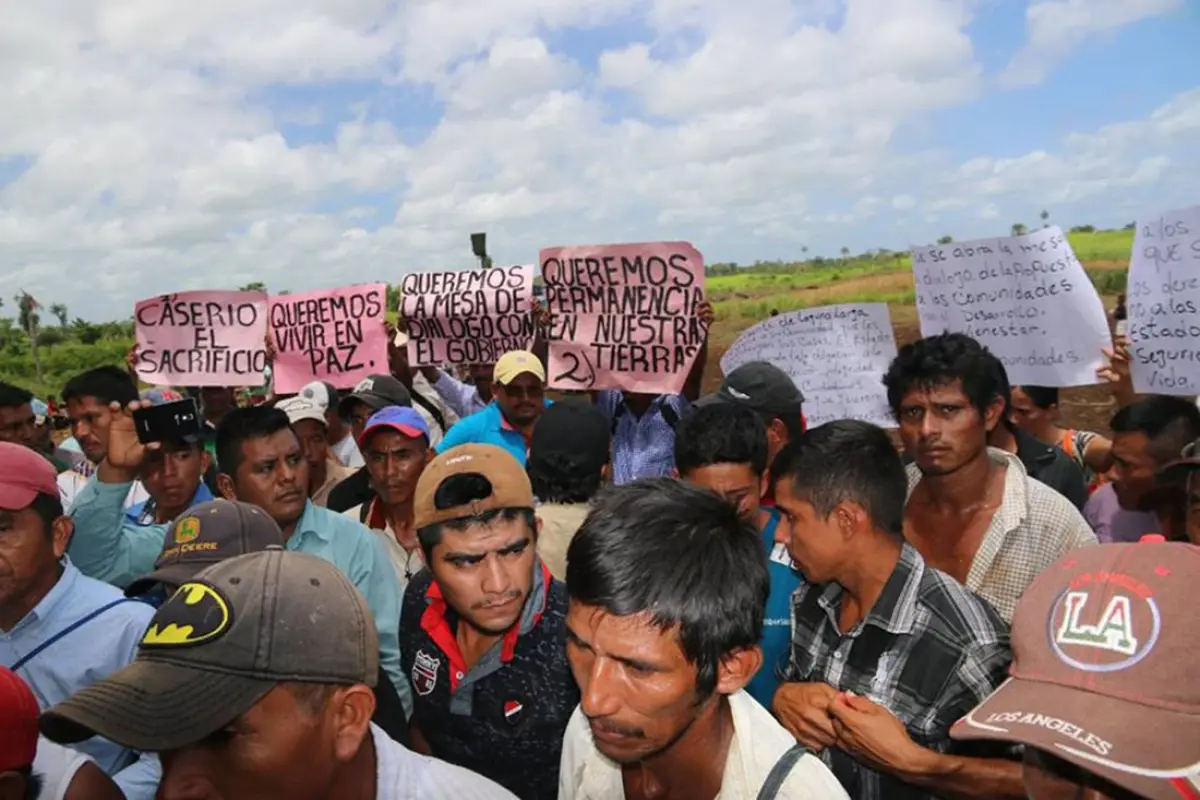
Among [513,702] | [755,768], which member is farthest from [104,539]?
[755,768]

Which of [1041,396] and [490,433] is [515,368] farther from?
[1041,396]

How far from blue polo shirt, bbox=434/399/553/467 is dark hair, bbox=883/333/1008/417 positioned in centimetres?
236

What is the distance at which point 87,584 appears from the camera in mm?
2754

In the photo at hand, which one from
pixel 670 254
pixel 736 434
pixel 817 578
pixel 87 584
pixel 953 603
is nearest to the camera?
pixel 953 603

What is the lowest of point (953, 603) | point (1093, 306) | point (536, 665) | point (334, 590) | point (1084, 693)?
point (536, 665)

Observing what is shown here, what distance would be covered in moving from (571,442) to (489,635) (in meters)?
1.00

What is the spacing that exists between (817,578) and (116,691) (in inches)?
70.5

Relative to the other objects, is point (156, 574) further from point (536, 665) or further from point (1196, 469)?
point (1196, 469)

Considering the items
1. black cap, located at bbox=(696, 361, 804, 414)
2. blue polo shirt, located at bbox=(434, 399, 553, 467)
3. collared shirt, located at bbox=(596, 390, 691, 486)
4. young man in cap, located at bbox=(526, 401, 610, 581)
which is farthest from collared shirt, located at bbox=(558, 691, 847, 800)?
blue polo shirt, located at bbox=(434, 399, 553, 467)

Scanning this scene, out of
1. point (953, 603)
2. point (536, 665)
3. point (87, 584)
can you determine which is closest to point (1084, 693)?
point (953, 603)

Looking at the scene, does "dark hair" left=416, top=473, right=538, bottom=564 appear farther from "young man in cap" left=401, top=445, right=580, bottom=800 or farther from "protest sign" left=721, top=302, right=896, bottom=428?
"protest sign" left=721, top=302, right=896, bottom=428

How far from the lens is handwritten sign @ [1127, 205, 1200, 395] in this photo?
409 cm

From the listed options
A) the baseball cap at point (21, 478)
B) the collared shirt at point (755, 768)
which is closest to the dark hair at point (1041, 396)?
the collared shirt at point (755, 768)

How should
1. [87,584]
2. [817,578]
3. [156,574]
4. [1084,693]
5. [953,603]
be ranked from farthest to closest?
[87,584] < [156,574] < [817,578] < [953,603] < [1084,693]
